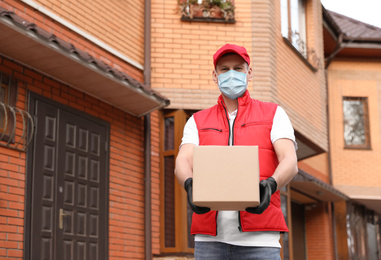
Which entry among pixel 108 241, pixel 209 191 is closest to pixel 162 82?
pixel 108 241

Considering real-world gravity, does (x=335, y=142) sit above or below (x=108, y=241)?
above

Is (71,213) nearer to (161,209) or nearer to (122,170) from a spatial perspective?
(122,170)

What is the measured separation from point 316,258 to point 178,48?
9.69 metres

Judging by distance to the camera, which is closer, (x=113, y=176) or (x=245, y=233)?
(x=245, y=233)

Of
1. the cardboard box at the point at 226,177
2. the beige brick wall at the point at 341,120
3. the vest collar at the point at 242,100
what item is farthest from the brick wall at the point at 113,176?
the beige brick wall at the point at 341,120

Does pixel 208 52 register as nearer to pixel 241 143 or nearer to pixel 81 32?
pixel 81 32

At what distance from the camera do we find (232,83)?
134 inches

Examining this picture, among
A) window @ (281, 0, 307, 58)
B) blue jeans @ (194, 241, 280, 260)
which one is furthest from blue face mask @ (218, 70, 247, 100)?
window @ (281, 0, 307, 58)

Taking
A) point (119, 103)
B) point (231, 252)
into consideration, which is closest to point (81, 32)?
point (119, 103)

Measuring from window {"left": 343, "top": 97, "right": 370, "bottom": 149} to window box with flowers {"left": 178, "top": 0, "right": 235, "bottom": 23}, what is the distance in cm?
978

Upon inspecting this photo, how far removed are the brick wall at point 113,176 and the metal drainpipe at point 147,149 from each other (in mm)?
64

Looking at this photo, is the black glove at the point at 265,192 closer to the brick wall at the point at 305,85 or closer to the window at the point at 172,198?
the window at the point at 172,198

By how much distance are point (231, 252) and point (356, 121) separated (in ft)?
59.0

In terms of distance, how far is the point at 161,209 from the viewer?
10.8 meters
